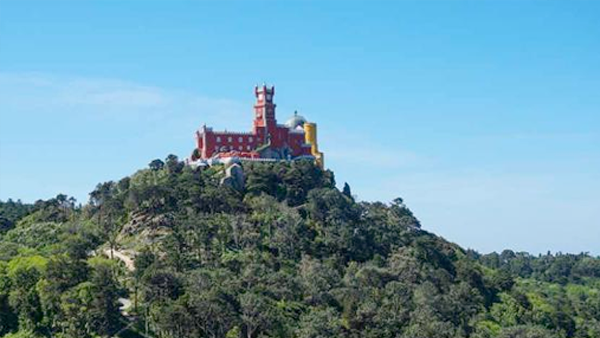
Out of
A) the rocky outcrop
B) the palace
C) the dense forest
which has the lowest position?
the dense forest

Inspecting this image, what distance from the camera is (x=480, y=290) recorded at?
7462 cm

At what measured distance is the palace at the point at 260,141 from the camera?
7750 centimetres

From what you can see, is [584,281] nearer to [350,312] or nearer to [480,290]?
[480,290]

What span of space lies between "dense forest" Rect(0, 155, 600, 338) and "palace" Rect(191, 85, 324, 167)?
3076 millimetres

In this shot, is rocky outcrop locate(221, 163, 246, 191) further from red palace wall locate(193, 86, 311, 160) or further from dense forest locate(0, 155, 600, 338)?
red palace wall locate(193, 86, 311, 160)

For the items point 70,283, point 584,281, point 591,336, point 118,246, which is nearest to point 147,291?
point 70,283

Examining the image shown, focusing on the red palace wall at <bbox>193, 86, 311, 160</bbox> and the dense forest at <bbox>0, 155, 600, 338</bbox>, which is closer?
the dense forest at <bbox>0, 155, 600, 338</bbox>

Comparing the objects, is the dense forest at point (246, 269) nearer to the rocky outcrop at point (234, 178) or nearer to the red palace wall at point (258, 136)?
the rocky outcrop at point (234, 178)

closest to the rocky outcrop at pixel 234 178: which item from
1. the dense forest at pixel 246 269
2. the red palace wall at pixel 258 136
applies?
the dense forest at pixel 246 269

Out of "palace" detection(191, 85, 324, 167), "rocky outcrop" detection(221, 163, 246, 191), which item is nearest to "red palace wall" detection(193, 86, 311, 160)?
"palace" detection(191, 85, 324, 167)

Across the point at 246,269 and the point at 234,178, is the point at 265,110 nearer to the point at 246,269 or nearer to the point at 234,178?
the point at 234,178

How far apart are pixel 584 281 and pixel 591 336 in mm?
52149

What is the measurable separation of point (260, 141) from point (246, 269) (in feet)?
78.1

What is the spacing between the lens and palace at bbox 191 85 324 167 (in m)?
77.5
